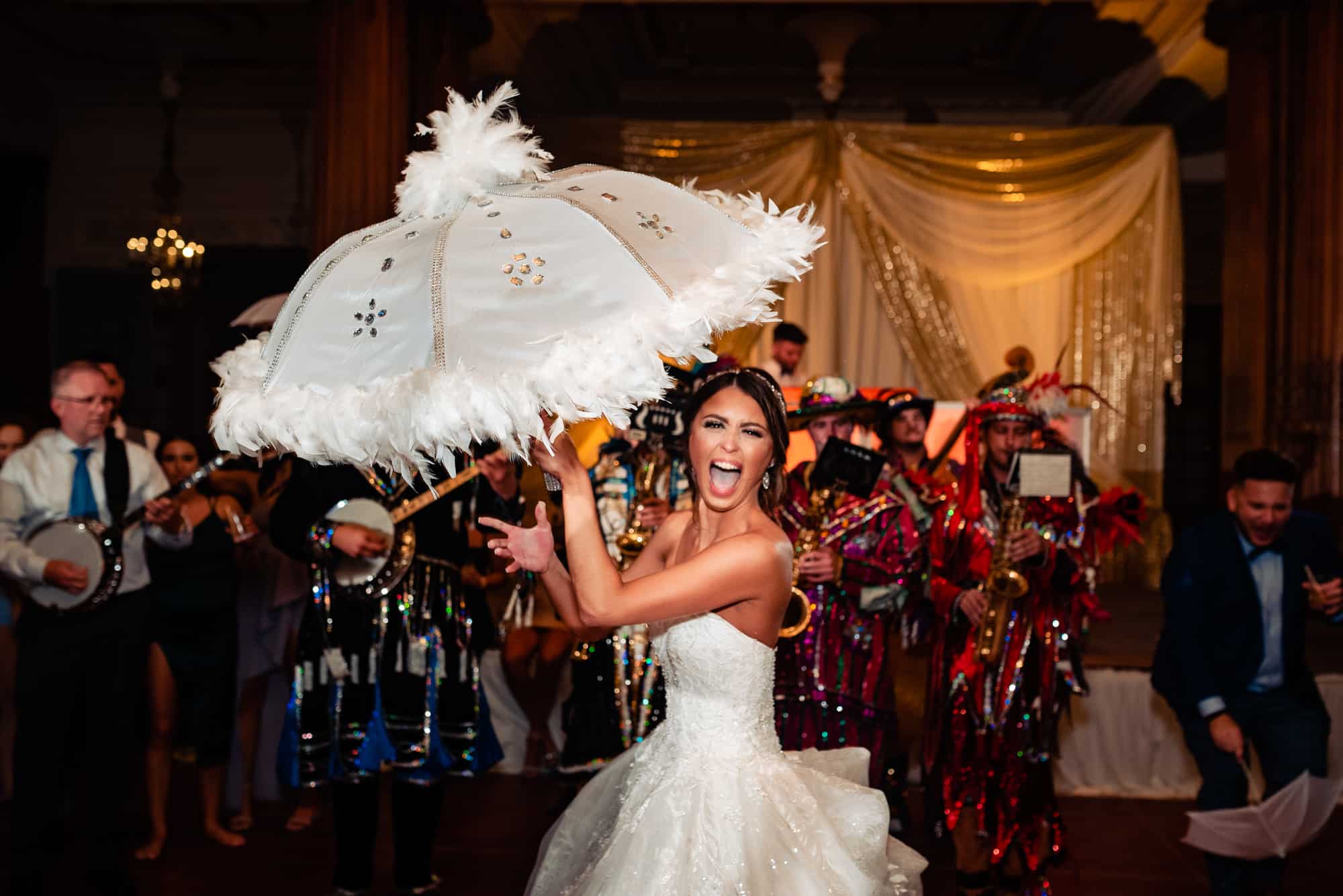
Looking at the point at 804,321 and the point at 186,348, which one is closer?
the point at 804,321

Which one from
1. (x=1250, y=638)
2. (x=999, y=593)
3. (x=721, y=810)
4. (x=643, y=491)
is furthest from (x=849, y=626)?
(x=721, y=810)

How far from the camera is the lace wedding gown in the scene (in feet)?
7.11

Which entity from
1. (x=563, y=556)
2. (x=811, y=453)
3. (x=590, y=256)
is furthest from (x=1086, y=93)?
(x=590, y=256)

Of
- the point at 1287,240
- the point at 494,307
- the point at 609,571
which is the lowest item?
the point at 609,571

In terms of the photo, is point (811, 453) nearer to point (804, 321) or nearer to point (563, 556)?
point (804, 321)

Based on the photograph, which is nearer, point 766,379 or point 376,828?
point 766,379

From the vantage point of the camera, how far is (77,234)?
10.9m

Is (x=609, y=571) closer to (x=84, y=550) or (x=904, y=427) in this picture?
(x=84, y=550)

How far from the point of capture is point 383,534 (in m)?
3.81

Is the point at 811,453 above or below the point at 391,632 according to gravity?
above

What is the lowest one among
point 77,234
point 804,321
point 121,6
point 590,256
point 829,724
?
point 829,724

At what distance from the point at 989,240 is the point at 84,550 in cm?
700

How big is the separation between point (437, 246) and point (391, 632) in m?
2.03

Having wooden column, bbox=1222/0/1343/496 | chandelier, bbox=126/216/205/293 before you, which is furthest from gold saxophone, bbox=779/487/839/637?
chandelier, bbox=126/216/205/293
